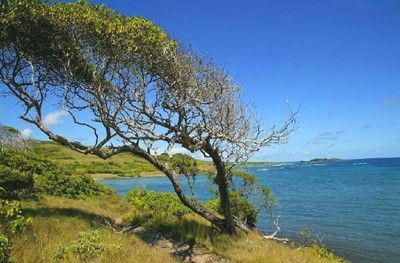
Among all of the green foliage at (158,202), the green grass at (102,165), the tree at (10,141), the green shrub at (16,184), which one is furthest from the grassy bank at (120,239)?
the green grass at (102,165)

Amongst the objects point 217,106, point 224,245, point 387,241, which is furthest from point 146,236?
point 387,241

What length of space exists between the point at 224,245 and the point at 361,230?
22320 millimetres

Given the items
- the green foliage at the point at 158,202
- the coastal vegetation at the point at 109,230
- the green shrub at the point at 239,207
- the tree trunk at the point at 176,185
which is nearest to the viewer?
the coastal vegetation at the point at 109,230

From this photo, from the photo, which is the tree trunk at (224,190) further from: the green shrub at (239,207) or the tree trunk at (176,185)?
the green shrub at (239,207)

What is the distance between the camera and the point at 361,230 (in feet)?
120

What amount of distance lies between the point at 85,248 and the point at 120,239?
2.55 metres

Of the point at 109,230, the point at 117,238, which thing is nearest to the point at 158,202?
the point at 109,230

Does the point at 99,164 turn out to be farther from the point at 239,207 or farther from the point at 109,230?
the point at 109,230

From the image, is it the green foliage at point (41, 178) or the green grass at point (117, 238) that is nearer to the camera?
the green grass at point (117, 238)

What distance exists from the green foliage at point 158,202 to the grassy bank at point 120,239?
65 cm

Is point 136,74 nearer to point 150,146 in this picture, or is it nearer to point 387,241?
point 150,146

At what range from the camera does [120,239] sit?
15.4 m

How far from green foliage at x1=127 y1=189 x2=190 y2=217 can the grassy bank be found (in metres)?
0.65

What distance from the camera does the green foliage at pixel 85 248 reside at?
12.5 metres
